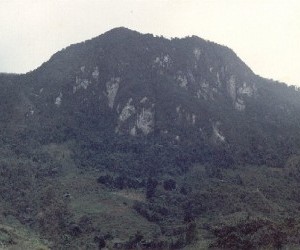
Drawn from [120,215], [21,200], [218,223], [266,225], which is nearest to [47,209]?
[21,200]

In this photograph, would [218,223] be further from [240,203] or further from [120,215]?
[120,215]

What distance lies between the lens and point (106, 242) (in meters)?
167

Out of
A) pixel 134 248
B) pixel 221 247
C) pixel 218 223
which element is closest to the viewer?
pixel 221 247

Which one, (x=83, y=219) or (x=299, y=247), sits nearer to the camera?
(x=299, y=247)

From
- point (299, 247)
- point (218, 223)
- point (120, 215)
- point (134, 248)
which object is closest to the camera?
point (299, 247)

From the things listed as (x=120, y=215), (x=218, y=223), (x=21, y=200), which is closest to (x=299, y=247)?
(x=218, y=223)

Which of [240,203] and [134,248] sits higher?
[240,203]

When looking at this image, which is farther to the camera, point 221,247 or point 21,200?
point 21,200

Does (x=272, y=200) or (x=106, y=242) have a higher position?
(x=272, y=200)

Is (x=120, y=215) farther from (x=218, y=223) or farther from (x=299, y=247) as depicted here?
(x=299, y=247)

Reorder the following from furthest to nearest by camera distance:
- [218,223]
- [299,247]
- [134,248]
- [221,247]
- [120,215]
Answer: [120,215], [218,223], [134,248], [221,247], [299,247]

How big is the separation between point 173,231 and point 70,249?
35497 mm

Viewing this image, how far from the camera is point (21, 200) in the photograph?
197m

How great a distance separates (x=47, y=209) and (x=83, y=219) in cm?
1645
